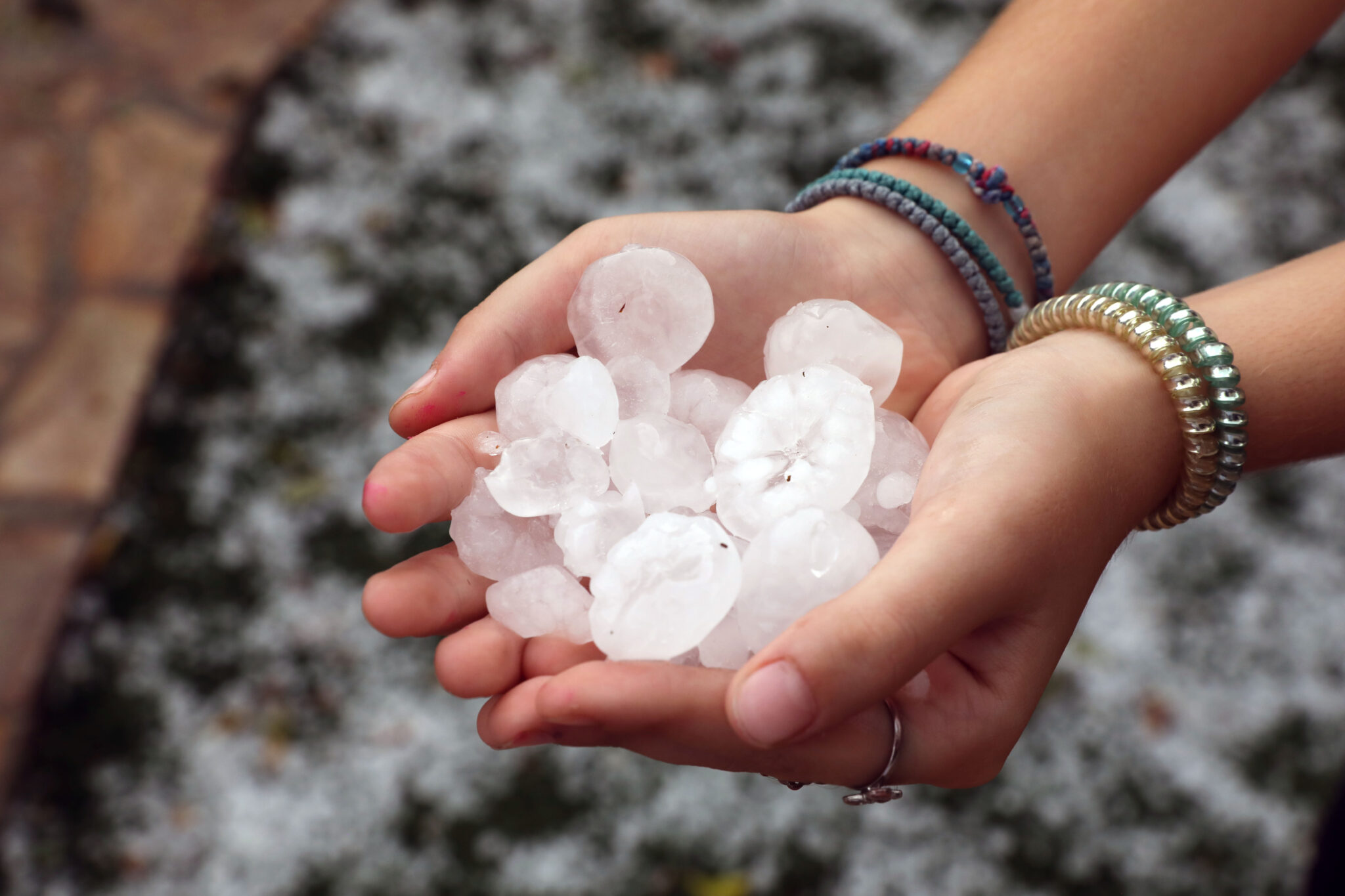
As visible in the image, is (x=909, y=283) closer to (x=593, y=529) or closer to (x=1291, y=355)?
(x=1291, y=355)

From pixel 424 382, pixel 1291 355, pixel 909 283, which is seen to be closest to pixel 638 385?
pixel 424 382

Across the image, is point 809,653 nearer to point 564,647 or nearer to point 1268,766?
point 564,647

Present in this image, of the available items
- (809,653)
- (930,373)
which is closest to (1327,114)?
(930,373)

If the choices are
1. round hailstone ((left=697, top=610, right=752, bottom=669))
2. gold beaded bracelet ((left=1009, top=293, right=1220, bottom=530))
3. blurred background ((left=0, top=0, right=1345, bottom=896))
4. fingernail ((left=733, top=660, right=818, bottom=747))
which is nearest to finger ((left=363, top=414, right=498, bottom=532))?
round hailstone ((left=697, top=610, right=752, bottom=669))

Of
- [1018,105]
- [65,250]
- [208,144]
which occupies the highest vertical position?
[1018,105]

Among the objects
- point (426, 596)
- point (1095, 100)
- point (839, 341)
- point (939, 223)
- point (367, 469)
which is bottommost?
point (367, 469)

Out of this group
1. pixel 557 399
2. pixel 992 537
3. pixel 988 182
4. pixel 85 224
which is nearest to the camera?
pixel 992 537

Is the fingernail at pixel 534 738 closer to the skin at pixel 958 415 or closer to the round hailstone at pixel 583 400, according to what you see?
the skin at pixel 958 415

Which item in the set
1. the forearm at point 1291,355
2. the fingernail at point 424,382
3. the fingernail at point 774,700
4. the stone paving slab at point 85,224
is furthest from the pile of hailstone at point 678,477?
the stone paving slab at point 85,224

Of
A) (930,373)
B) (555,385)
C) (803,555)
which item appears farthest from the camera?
(930,373)
